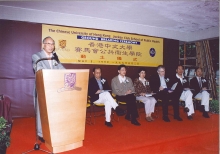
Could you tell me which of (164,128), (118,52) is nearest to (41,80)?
(164,128)

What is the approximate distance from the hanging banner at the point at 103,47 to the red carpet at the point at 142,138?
5.84 feet

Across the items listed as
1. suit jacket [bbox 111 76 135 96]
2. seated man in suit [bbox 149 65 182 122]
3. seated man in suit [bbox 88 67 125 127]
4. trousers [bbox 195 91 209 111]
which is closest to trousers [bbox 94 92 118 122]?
seated man in suit [bbox 88 67 125 127]

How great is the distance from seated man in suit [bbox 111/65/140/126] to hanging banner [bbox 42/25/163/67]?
103 cm

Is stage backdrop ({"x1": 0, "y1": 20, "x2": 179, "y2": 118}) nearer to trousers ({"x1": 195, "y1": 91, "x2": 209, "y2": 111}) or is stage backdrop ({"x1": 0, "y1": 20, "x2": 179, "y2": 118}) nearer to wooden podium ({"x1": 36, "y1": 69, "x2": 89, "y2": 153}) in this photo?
wooden podium ({"x1": 36, "y1": 69, "x2": 89, "y2": 153})

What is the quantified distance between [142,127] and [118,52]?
238 centimetres

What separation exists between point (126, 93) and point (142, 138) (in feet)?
4.07

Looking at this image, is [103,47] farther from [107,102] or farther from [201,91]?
[201,91]

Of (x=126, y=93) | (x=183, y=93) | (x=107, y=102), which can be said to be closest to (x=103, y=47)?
(x=126, y=93)

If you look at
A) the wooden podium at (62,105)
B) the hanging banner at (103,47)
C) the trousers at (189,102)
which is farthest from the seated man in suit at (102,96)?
the trousers at (189,102)

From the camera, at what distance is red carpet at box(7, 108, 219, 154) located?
2.56m

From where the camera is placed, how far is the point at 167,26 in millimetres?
5863

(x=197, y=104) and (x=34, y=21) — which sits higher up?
(x=34, y=21)

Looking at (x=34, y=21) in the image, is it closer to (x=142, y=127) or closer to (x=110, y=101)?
(x=110, y=101)

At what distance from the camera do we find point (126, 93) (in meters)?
4.02
